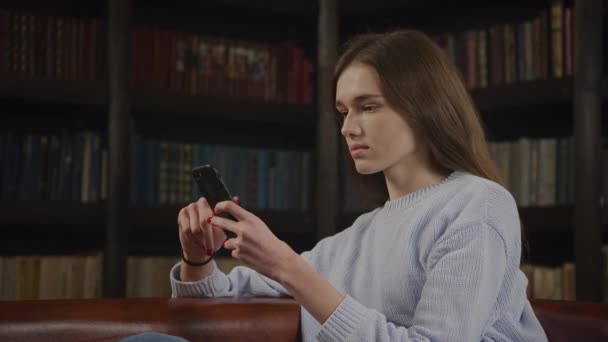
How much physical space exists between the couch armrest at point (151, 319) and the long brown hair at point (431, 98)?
0.37 metres

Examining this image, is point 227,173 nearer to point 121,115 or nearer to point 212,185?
point 121,115

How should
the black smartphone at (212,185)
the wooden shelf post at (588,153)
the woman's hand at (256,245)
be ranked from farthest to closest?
1. the wooden shelf post at (588,153)
2. the black smartphone at (212,185)
3. the woman's hand at (256,245)

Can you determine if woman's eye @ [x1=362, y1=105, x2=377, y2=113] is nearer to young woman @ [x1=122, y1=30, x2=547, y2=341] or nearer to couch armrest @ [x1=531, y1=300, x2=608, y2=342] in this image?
young woman @ [x1=122, y1=30, x2=547, y2=341]

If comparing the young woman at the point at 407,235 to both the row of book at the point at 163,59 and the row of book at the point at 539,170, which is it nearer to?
the row of book at the point at 539,170

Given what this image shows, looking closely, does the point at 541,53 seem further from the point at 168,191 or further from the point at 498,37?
the point at 168,191

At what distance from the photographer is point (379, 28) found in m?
2.70

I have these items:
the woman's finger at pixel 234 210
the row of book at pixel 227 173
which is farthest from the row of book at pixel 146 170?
the woman's finger at pixel 234 210

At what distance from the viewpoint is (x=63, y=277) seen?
7.44ft

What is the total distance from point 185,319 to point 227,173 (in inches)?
53.9

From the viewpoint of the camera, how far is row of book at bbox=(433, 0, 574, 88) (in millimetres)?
2164

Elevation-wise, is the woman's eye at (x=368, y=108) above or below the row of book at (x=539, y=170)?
above

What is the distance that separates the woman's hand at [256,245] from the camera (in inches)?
37.6

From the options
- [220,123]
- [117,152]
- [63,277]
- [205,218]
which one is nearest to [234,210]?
[205,218]

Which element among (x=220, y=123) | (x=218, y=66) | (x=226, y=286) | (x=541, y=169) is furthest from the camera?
(x=220, y=123)
